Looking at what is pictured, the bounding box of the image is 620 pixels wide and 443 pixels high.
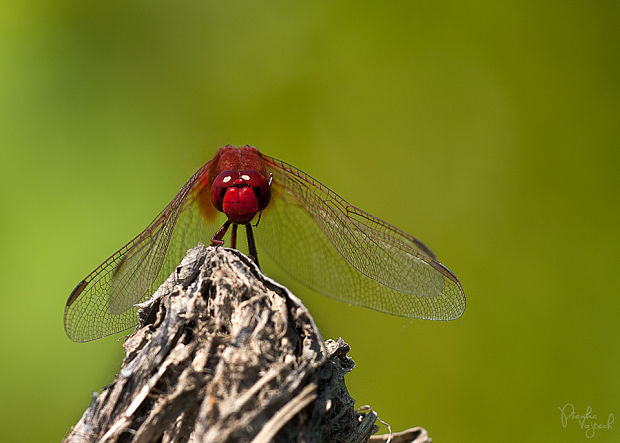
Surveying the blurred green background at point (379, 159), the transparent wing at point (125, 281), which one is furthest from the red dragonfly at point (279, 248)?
the blurred green background at point (379, 159)

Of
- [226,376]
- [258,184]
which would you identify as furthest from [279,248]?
[226,376]

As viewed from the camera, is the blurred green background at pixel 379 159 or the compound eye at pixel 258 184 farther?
the blurred green background at pixel 379 159

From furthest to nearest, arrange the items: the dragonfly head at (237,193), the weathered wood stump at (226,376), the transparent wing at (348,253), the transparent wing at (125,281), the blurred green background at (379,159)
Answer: the blurred green background at (379,159) → the transparent wing at (348,253) → the dragonfly head at (237,193) → the transparent wing at (125,281) → the weathered wood stump at (226,376)

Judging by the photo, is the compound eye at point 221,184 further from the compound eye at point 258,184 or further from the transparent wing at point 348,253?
the transparent wing at point 348,253

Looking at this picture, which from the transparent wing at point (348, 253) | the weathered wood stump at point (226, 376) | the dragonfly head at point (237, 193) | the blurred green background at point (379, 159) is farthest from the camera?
the blurred green background at point (379, 159)

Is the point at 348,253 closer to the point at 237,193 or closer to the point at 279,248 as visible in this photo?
the point at 279,248

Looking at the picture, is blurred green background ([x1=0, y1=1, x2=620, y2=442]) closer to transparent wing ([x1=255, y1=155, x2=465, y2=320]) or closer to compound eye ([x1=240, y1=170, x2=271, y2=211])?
transparent wing ([x1=255, y1=155, x2=465, y2=320])

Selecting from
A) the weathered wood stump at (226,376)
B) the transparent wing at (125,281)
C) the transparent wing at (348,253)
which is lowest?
the weathered wood stump at (226,376)

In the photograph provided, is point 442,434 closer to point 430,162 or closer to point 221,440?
point 430,162

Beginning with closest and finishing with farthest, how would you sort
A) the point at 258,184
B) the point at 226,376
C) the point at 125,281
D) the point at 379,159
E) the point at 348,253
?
the point at 226,376, the point at 125,281, the point at 258,184, the point at 348,253, the point at 379,159
